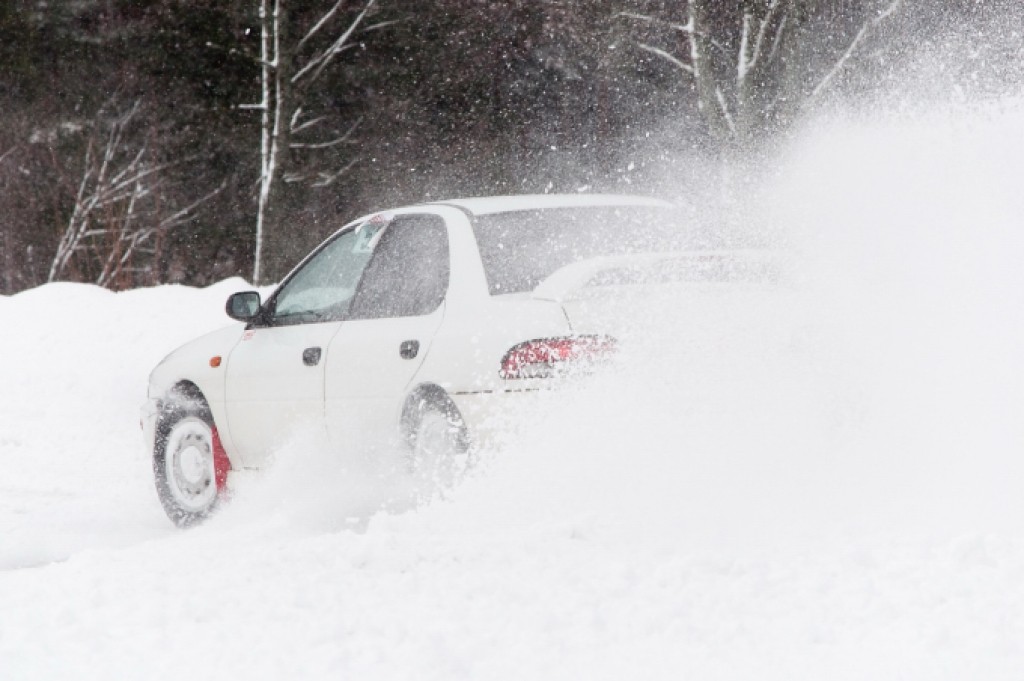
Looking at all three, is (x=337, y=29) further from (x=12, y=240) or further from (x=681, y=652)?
(x=681, y=652)

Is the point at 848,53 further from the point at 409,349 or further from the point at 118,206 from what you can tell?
the point at 118,206

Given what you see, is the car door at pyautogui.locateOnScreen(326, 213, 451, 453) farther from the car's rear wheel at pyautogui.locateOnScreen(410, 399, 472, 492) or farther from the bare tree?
the bare tree

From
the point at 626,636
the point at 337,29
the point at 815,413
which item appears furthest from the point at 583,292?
the point at 337,29

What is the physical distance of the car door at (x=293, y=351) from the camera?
7137 millimetres

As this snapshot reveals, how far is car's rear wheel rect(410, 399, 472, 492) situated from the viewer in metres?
5.98

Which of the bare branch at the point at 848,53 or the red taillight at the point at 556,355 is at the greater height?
the bare branch at the point at 848,53

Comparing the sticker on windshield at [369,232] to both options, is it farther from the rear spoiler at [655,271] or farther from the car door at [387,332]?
the rear spoiler at [655,271]

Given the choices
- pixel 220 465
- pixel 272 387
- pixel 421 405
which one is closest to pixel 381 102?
pixel 220 465

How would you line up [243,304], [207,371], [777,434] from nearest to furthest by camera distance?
[777,434]
[243,304]
[207,371]

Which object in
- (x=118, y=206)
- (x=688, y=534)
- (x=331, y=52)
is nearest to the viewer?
(x=688, y=534)

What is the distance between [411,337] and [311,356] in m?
0.92

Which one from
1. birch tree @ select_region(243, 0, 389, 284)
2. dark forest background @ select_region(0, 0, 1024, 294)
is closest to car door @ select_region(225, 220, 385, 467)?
dark forest background @ select_region(0, 0, 1024, 294)

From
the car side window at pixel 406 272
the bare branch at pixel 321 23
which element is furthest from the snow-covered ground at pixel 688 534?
the bare branch at pixel 321 23

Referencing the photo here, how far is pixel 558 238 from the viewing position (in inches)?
255
